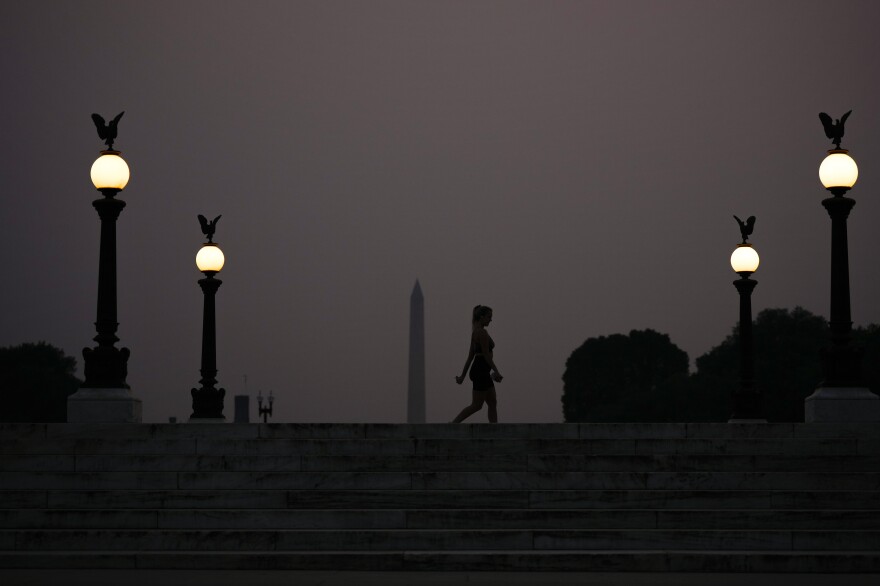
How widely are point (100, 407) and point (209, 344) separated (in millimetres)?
9162

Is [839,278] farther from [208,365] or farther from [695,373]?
[695,373]

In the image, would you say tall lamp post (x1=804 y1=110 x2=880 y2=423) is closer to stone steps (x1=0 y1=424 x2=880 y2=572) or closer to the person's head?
stone steps (x1=0 y1=424 x2=880 y2=572)

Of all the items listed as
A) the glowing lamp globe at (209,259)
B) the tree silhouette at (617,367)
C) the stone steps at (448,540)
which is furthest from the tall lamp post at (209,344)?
the tree silhouette at (617,367)

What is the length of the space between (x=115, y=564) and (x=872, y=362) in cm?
6056

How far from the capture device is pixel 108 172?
2183 cm

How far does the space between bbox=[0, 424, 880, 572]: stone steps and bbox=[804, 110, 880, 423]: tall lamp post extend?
1.39 m

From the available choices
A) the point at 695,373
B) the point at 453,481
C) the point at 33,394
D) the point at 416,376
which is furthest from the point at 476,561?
the point at 695,373

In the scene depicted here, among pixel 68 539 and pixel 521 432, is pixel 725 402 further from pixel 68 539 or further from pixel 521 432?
pixel 68 539

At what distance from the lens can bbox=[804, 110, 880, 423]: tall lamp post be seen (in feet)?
68.4

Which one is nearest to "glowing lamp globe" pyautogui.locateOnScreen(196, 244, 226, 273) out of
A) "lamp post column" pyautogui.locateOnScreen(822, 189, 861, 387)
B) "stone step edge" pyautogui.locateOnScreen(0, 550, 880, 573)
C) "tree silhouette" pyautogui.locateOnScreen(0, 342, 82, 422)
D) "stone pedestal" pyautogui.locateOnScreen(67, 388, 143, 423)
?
"stone pedestal" pyautogui.locateOnScreen(67, 388, 143, 423)

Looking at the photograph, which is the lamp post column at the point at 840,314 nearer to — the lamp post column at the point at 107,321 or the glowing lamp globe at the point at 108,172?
the lamp post column at the point at 107,321

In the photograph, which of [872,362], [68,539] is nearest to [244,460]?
[68,539]

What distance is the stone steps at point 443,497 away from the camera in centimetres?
1430

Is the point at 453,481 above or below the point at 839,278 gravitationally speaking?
below
